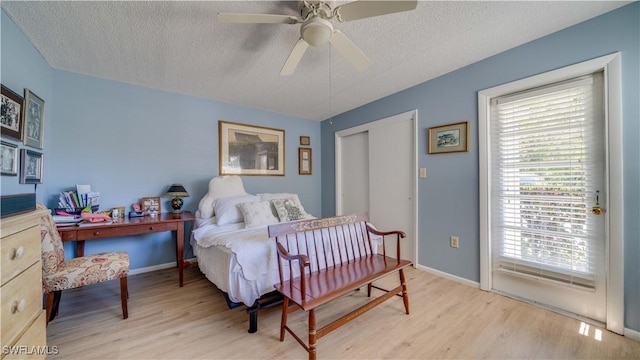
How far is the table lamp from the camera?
2775 millimetres

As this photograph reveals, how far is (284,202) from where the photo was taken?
2.95 m

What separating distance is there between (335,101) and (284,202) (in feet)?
5.67

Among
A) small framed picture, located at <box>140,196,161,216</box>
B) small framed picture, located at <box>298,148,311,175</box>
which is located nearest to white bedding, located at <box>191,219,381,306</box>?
small framed picture, located at <box>140,196,161,216</box>

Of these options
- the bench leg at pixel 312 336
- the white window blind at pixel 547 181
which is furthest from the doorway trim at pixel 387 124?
the bench leg at pixel 312 336

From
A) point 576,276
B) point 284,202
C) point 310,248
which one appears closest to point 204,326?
point 310,248

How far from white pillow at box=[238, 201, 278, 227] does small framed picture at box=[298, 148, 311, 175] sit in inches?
62.9

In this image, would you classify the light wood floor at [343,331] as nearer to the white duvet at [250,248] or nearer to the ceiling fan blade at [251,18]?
the white duvet at [250,248]

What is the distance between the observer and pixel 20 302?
1.01m

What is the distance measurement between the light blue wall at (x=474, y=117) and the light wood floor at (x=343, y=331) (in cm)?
45

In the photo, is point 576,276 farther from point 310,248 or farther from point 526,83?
point 310,248

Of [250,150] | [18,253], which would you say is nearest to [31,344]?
[18,253]

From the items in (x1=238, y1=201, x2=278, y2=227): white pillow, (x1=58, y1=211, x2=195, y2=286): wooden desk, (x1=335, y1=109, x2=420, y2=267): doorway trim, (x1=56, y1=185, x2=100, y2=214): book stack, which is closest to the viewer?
(x1=58, y1=211, x2=195, y2=286): wooden desk

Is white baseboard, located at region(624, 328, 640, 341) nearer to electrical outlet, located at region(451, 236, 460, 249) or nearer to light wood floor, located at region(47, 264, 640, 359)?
light wood floor, located at region(47, 264, 640, 359)

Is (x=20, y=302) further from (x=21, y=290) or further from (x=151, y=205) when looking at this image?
(x=151, y=205)
